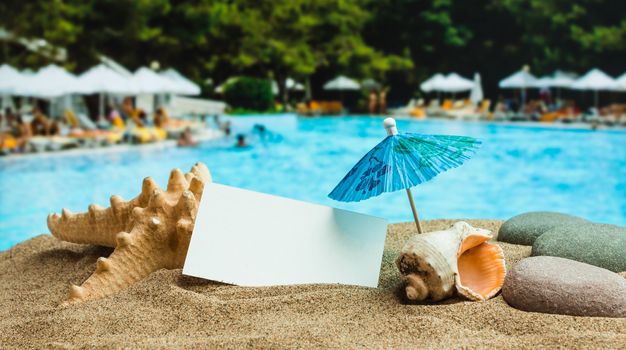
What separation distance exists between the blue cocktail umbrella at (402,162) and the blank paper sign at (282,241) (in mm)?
226

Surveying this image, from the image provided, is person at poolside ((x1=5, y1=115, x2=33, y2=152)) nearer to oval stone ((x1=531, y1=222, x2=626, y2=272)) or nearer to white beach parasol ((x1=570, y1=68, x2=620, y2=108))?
oval stone ((x1=531, y1=222, x2=626, y2=272))

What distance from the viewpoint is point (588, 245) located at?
13.8 ft

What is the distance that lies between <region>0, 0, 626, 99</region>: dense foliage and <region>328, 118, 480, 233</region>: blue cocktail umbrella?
19586mm

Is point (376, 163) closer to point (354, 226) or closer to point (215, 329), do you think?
point (354, 226)

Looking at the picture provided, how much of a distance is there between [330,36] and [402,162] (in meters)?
34.5

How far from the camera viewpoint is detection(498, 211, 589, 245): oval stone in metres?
5.10

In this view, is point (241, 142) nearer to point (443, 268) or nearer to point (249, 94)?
point (249, 94)

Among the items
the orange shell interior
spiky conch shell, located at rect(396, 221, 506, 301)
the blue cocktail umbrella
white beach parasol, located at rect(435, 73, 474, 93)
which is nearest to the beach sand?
spiky conch shell, located at rect(396, 221, 506, 301)

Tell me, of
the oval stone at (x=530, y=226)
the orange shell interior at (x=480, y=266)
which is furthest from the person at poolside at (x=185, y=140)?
the orange shell interior at (x=480, y=266)

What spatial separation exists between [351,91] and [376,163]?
119 ft

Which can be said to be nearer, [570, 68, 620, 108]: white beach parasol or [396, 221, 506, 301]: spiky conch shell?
[396, 221, 506, 301]: spiky conch shell

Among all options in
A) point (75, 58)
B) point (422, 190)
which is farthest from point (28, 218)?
point (75, 58)

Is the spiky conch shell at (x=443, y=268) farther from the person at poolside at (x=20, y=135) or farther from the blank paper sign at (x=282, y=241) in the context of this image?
the person at poolside at (x=20, y=135)

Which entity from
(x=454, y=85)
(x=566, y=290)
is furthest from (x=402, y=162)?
(x=454, y=85)
